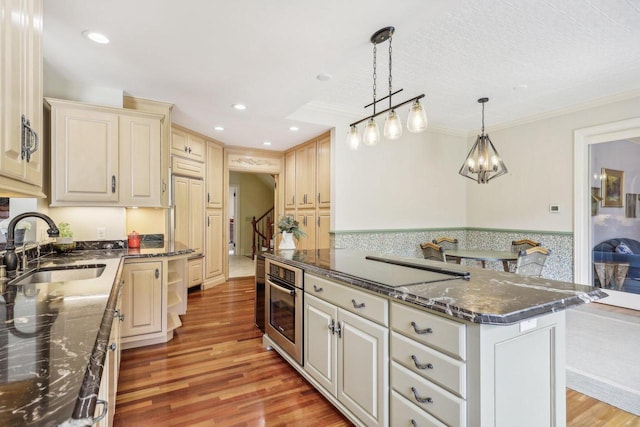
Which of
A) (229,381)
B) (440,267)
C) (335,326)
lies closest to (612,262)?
(440,267)

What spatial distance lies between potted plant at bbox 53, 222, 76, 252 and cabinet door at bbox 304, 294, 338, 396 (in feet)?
7.70

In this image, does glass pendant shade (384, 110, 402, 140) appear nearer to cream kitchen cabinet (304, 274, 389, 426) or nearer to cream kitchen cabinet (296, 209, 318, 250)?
cream kitchen cabinet (304, 274, 389, 426)

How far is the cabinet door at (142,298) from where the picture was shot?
9.27 feet

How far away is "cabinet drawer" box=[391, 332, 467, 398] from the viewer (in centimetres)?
120

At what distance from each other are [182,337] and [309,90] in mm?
2838

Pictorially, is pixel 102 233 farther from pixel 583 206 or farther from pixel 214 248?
pixel 583 206

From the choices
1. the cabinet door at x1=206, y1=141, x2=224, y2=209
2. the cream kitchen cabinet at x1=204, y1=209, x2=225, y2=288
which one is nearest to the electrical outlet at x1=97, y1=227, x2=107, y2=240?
the cream kitchen cabinet at x1=204, y1=209, x2=225, y2=288

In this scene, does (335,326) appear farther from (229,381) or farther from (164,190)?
(164,190)

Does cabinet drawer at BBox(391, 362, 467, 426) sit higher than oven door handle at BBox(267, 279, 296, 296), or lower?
lower

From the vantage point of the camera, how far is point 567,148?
14.4 feet

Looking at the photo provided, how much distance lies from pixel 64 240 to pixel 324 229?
3.10 metres

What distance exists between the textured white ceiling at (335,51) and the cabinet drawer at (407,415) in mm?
2177

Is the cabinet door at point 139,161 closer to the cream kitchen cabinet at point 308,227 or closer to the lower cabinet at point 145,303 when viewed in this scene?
the lower cabinet at point 145,303

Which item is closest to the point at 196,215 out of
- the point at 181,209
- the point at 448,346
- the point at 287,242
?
the point at 181,209
